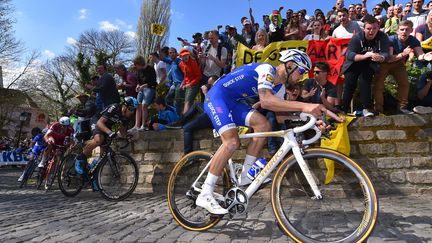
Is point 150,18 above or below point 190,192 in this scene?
above

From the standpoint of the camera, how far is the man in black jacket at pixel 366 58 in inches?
246

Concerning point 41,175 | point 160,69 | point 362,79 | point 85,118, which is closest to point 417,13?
point 362,79

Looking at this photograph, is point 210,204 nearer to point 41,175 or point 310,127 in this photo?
point 310,127

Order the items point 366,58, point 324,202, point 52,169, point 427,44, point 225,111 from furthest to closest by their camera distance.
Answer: point 52,169 < point 427,44 < point 366,58 < point 225,111 < point 324,202

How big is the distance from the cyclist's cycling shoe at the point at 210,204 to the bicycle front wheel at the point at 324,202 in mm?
630

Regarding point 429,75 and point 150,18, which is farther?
point 150,18

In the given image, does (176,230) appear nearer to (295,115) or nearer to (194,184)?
(194,184)

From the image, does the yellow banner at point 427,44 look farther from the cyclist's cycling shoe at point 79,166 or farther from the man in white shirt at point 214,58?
the cyclist's cycling shoe at point 79,166

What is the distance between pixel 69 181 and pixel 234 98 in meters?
5.01

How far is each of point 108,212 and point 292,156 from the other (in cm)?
342

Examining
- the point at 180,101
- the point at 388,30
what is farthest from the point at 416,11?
the point at 180,101

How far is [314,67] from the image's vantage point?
6840mm

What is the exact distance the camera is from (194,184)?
167 inches

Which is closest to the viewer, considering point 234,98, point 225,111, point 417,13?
point 225,111
